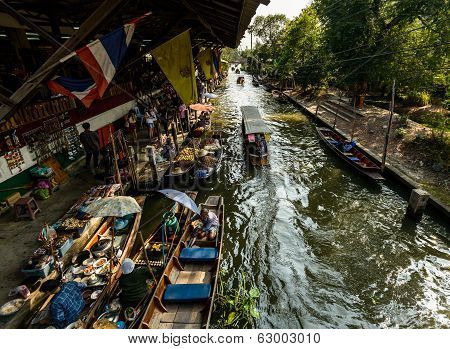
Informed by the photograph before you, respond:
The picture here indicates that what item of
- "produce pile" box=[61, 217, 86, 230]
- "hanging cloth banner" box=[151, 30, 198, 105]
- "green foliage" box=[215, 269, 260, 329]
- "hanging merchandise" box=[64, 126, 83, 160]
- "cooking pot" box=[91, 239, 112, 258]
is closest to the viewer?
"hanging cloth banner" box=[151, 30, 198, 105]

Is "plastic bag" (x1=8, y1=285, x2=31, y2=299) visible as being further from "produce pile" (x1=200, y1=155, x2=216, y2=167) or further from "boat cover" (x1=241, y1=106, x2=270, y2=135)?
"boat cover" (x1=241, y1=106, x2=270, y2=135)

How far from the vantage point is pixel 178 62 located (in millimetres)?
8562

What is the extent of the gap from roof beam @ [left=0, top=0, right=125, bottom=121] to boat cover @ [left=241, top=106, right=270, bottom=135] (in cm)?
1567

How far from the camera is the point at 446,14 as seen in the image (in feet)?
60.3

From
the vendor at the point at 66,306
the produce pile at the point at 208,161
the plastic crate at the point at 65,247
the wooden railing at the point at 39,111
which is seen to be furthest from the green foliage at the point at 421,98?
the vendor at the point at 66,306

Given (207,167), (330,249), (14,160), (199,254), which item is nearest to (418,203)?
(330,249)

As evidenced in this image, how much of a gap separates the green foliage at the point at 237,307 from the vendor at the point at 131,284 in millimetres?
2613

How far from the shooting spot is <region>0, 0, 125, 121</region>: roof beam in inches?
199

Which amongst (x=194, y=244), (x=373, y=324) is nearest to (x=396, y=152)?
(x=373, y=324)

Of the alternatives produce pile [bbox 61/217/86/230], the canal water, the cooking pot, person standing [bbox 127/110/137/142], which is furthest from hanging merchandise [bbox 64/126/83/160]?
the cooking pot

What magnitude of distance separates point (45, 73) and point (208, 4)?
4915 millimetres

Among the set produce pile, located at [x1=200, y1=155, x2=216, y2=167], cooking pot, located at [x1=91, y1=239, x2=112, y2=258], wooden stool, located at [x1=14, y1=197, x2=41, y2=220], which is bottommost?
cooking pot, located at [x1=91, y1=239, x2=112, y2=258]

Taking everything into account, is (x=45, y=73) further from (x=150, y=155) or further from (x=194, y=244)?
(x=150, y=155)

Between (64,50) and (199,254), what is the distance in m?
6.95
